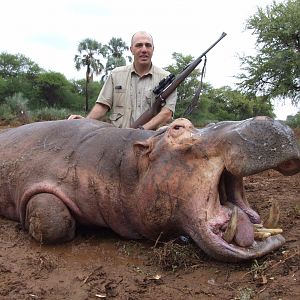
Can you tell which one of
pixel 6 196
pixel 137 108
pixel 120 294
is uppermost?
pixel 137 108

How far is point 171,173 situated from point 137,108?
313 centimetres

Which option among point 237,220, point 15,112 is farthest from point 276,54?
point 237,220

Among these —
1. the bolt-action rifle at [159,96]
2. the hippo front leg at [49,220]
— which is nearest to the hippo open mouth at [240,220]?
the hippo front leg at [49,220]

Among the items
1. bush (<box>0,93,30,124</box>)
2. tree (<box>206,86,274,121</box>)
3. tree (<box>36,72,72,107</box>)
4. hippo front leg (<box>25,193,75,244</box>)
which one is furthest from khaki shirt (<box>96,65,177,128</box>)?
tree (<box>206,86,274,121</box>)

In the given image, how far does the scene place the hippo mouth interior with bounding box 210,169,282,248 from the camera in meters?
2.82

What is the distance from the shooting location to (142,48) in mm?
5926

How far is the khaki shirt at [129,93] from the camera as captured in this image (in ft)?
20.0

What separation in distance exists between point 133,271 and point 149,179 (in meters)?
0.58

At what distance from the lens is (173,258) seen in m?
3.06

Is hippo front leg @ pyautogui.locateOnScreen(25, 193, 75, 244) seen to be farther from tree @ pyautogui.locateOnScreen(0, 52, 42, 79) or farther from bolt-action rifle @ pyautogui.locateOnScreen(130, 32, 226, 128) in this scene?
tree @ pyautogui.locateOnScreen(0, 52, 42, 79)

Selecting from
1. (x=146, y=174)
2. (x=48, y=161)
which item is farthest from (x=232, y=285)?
(x=48, y=161)

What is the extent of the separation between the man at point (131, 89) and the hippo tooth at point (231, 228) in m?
3.36

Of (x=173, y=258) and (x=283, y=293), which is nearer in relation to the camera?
(x=283, y=293)

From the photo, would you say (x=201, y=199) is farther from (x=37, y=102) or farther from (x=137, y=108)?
(x=37, y=102)
